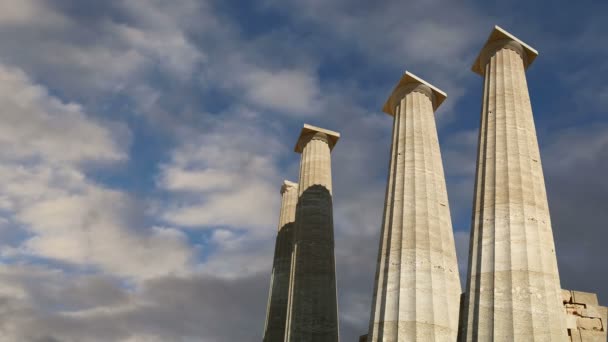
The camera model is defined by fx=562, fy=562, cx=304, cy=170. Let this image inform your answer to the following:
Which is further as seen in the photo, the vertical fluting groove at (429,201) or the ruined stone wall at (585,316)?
the vertical fluting groove at (429,201)

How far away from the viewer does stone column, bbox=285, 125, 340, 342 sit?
4562 centimetres

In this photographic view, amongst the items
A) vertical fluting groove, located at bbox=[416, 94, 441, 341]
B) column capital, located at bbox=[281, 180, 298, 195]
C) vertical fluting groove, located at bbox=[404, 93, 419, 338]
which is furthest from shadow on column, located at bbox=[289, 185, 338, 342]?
vertical fluting groove, located at bbox=[416, 94, 441, 341]

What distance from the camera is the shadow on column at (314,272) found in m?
45.5

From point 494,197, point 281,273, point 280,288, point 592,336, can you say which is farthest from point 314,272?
point 592,336

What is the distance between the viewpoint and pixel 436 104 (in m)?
41.2

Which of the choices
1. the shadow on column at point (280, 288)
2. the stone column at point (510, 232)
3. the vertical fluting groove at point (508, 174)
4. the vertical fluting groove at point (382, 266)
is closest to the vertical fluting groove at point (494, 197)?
the stone column at point (510, 232)

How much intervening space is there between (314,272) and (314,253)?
71.4 inches

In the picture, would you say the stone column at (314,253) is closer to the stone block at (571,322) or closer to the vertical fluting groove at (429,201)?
the vertical fluting groove at (429,201)

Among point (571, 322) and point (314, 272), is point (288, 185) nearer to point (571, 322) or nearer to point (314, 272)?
point (314, 272)

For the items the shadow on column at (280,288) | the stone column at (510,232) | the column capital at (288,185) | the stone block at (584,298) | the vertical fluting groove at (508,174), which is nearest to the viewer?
the stone column at (510,232)

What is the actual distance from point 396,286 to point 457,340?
4.34 metres

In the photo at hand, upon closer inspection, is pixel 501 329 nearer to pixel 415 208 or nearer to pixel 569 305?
pixel 569 305

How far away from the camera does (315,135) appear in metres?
55.1

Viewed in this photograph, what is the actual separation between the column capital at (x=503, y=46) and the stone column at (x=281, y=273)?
85.7ft
